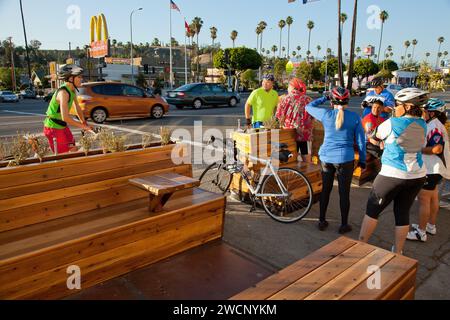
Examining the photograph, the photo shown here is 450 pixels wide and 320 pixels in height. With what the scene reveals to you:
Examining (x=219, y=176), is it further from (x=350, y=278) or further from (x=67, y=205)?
(x=350, y=278)

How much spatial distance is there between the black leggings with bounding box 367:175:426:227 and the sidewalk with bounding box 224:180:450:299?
2.02ft

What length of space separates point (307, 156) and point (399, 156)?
2469 mm

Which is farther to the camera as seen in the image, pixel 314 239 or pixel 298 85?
pixel 298 85

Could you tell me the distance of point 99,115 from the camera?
13.4 m

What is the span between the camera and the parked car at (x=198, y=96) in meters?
18.9

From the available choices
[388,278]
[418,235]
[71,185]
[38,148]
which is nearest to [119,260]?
[71,185]

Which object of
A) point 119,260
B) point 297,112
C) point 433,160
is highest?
point 297,112

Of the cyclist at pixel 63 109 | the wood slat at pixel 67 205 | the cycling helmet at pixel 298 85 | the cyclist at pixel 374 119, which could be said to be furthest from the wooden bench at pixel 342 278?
the cyclist at pixel 374 119

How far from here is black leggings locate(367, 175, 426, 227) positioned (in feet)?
10.5

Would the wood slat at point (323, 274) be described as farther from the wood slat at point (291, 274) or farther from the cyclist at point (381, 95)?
the cyclist at point (381, 95)

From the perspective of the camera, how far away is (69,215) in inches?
126

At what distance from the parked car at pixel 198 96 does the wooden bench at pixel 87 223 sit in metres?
15.4

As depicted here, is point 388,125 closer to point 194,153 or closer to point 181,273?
point 181,273

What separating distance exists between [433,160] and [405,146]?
3.13ft
